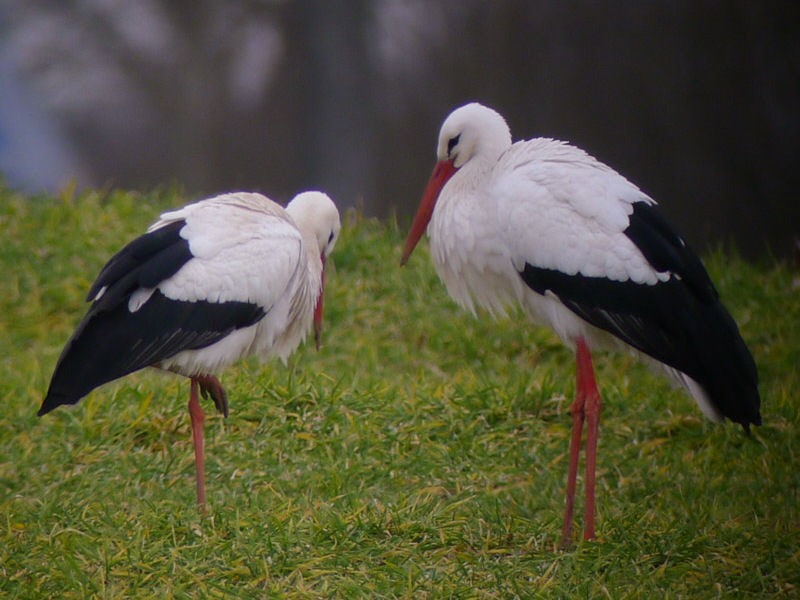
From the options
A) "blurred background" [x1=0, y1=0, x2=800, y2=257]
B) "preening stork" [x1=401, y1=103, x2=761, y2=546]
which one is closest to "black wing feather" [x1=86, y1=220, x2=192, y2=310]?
"preening stork" [x1=401, y1=103, x2=761, y2=546]

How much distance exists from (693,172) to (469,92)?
4.95ft

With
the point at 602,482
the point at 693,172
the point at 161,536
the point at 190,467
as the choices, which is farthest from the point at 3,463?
the point at 693,172

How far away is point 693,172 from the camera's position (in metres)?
7.62

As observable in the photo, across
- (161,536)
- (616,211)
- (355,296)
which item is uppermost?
(616,211)

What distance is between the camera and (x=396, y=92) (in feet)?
25.4

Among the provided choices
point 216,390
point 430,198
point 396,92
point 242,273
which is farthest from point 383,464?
point 396,92

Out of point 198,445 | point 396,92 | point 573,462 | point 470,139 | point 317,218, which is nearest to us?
point 573,462

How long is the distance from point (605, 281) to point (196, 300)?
1312 mm

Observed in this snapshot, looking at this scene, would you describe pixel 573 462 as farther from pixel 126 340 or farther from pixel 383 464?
pixel 126 340

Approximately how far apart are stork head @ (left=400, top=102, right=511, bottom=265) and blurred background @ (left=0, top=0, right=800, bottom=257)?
2903 mm

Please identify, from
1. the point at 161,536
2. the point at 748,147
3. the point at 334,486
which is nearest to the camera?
the point at 161,536

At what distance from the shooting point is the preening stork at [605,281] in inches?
149

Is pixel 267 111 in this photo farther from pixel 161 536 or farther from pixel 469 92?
pixel 161 536

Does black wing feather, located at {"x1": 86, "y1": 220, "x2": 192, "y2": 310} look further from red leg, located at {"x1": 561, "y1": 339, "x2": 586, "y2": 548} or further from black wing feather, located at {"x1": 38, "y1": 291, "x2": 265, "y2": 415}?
red leg, located at {"x1": 561, "y1": 339, "x2": 586, "y2": 548}
